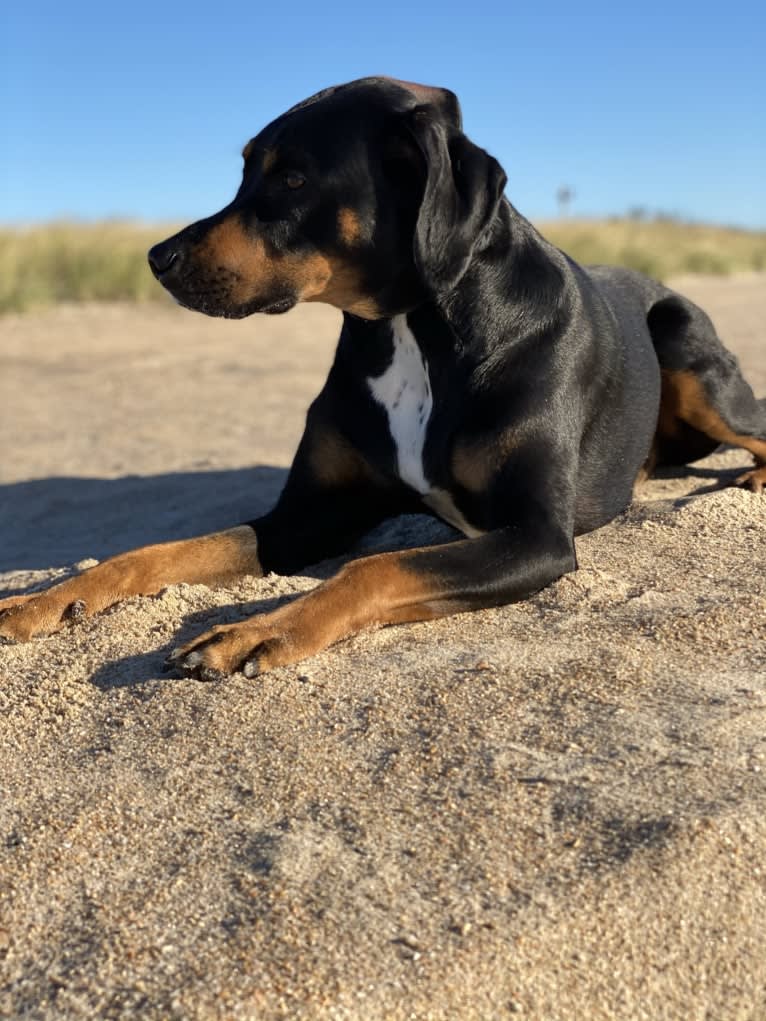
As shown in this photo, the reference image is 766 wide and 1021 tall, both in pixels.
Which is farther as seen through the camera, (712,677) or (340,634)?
(340,634)

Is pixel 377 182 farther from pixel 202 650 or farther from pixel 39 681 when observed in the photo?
pixel 39 681

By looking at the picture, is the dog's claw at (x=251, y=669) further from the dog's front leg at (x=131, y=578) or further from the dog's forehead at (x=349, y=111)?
the dog's forehead at (x=349, y=111)

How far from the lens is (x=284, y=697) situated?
3.39 meters

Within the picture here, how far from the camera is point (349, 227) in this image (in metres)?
4.05

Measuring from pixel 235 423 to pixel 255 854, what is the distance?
696 centimetres

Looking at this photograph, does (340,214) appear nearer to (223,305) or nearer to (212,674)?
(223,305)

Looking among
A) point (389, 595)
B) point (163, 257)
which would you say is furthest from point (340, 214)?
point (389, 595)

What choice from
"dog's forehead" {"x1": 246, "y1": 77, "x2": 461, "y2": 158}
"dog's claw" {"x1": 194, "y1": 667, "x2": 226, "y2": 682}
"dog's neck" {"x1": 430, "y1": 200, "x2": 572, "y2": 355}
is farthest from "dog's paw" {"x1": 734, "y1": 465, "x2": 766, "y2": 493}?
"dog's claw" {"x1": 194, "y1": 667, "x2": 226, "y2": 682}

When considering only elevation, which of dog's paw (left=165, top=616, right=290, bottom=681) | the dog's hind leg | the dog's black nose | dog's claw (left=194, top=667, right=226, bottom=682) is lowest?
dog's claw (left=194, top=667, right=226, bottom=682)

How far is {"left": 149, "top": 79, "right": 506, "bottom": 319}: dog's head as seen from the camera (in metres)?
3.99

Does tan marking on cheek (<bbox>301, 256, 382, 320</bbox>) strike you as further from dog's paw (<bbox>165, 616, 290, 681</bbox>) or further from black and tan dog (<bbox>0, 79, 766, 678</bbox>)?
dog's paw (<bbox>165, 616, 290, 681</bbox>)

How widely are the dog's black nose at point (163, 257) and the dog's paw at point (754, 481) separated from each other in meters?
2.77

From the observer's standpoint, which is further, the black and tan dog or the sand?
the black and tan dog

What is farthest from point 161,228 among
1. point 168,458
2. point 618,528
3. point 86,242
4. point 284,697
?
point 284,697
